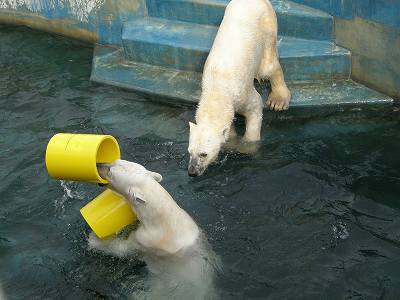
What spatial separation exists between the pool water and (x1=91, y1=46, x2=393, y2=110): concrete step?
16 centimetres

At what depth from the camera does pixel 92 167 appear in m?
3.88

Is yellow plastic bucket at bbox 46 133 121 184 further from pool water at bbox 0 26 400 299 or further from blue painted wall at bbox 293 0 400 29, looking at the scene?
blue painted wall at bbox 293 0 400 29

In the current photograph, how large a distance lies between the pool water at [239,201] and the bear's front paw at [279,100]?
0.43 feet

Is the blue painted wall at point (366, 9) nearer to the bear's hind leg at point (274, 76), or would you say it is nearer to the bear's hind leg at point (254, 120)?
the bear's hind leg at point (274, 76)

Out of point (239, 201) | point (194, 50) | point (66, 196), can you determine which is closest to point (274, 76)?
point (194, 50)

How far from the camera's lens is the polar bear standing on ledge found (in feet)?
17.5

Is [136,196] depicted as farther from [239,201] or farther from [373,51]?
[373,51]

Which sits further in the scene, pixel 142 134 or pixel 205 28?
pixel 205 28

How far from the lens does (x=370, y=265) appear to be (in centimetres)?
444

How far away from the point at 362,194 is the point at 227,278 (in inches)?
63.3

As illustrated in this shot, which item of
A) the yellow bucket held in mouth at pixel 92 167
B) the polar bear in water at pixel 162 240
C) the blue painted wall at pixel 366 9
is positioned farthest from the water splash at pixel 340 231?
the blue painted wall at pixel 366 9

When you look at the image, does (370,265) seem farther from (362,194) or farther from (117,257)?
(117,257)

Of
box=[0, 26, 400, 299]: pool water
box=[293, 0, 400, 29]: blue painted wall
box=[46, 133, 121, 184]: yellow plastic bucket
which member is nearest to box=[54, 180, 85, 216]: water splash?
box=[0, 26, 400, 299]: pool water

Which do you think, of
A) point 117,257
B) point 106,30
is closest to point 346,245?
point 117,257
